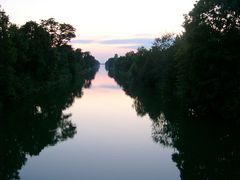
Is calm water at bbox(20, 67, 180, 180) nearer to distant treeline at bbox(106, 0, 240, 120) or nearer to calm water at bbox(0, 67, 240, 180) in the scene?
calm water at bbox(0, 67, 240, 180)

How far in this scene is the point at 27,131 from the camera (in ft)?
108

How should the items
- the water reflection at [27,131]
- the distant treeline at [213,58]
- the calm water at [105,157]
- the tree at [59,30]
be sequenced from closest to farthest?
1. the calm water at [105,157]
2. the water reflection at [27,131]
3. the distant treeline at [213,58]
4. the tree at [59,30]

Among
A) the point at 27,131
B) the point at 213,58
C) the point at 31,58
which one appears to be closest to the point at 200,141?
the point at 213,58

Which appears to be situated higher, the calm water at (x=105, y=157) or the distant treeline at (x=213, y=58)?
the distant treeline at (x=213, y=58)

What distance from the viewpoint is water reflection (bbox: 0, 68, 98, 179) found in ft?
76.8

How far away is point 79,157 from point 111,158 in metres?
1.64

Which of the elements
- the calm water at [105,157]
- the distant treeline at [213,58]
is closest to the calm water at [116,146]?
the calm water at [105,157]

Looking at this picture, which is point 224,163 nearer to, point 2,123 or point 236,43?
point 236,43

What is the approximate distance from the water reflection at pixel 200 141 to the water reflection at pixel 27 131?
669 centimetres

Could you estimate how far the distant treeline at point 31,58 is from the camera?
47.8 m

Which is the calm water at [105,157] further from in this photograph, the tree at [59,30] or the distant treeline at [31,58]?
the tree at [59,30]

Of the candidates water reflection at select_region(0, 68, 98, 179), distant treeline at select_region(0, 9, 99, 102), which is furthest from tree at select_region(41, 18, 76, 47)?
water reflection at select_region(0, 68, 98, 179)

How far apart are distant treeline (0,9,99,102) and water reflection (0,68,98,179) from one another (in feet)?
11.6

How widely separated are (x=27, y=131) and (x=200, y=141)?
38.9 ft
